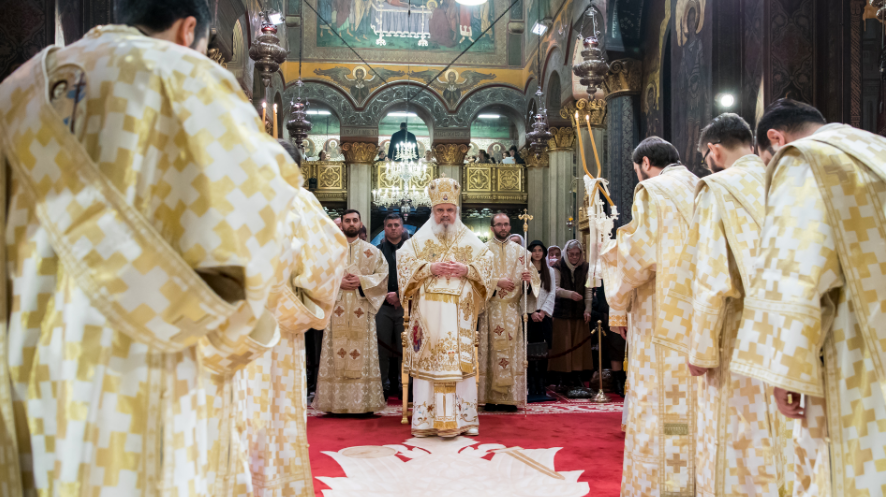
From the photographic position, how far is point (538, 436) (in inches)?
227

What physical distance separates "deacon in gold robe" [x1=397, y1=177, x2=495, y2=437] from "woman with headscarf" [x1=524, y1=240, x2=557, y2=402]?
209cm

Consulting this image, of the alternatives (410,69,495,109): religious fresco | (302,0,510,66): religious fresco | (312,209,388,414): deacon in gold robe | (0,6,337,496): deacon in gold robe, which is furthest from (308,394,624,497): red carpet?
(302,0,510,66): religious fresco

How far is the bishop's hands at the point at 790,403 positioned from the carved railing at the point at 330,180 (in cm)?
1933

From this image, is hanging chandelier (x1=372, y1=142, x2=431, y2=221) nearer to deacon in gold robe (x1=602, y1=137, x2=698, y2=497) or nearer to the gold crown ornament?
the gold crown ornament

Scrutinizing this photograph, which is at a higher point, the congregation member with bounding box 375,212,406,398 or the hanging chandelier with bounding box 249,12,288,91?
Result: the hanging chandelier with bounding box 249,12,288,91

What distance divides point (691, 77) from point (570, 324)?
10.4 feet

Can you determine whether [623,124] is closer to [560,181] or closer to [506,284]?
[506,284]

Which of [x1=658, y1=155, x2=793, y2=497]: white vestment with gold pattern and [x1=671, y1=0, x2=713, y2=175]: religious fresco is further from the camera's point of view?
[x1=671, y1=0, x2=713, y2=175]: religious fresco

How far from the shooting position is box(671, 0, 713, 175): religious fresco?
668 centimetres

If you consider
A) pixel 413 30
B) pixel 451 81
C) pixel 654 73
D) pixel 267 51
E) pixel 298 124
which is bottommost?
pixel 267 51

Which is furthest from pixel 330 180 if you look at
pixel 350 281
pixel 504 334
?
pixel 350 281

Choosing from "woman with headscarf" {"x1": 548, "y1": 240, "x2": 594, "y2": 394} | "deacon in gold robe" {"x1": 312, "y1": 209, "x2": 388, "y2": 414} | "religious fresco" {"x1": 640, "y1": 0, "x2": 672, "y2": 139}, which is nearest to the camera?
"deacon in gold robe" {"x1": 312, "y1": 209, "x2": 388, "y2": 414}

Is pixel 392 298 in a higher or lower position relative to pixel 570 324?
higher

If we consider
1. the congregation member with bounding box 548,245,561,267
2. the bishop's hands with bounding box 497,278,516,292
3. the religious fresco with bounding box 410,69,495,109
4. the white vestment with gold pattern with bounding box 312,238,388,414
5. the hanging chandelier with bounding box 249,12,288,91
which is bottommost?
the white vestment with gold pattern with bounding box 312,238,388,414
